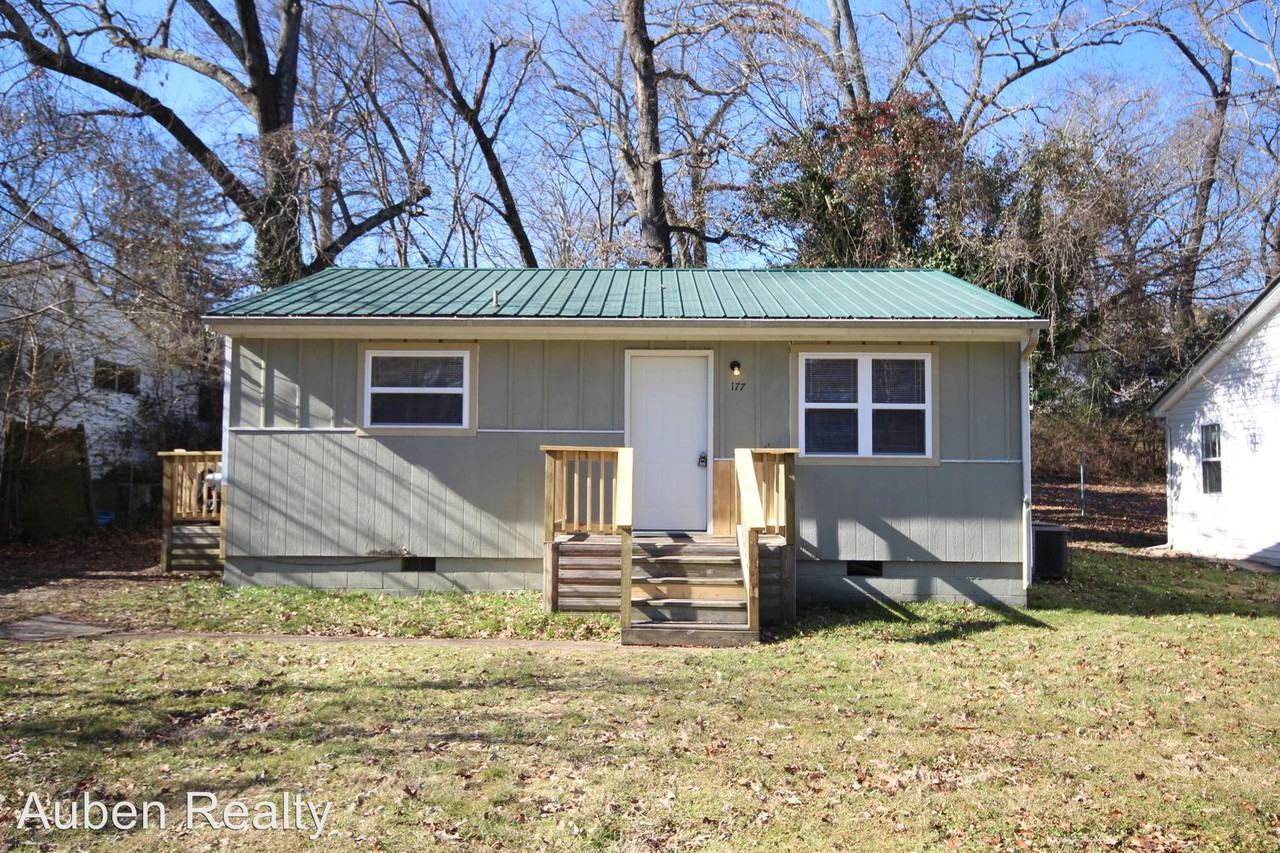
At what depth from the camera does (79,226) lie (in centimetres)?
1295

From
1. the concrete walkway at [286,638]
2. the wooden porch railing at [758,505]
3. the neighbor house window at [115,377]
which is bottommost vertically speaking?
the concrete walkway at [286,638]

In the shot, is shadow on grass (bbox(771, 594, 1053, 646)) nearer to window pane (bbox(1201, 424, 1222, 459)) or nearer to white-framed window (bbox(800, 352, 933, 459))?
white-framed window (bbox(800, 352, 933, 459))

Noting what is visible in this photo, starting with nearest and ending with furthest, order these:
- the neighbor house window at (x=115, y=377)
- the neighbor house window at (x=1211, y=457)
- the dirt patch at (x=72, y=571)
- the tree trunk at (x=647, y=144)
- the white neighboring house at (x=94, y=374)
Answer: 1. the dirt patch at (x=72, y=571)
2. the white neighboring house at (x=94, y=374)
3. the neighbor house window at (x=1211, y=457)
4. the neighbor house window at (x=115, y=377)
5. the tree trunk at (x=647, y=144)

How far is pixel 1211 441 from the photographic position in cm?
1430

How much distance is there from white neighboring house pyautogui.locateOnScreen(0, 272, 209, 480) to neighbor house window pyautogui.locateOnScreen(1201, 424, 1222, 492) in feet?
56.8

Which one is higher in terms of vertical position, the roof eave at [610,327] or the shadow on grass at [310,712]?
the roof eave at [610,327]

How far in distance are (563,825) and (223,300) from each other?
51.7ft

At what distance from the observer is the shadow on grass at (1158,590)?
913 cm

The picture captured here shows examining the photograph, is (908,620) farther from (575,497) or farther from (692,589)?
(575,497)

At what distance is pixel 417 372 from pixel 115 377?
425 inches

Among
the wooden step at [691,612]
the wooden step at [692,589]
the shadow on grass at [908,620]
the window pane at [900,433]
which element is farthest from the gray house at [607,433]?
the wooden step at [691,612]

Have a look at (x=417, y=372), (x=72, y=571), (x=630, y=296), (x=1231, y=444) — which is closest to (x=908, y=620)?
(x=630, y=296)

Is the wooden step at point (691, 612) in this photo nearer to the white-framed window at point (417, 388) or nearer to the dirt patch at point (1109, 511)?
the white-framed window at point (417, 388)

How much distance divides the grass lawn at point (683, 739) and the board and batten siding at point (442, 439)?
5.47 ft
